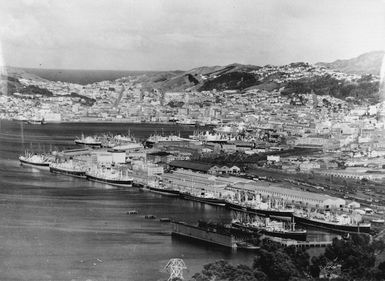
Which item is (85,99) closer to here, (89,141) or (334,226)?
(89,141)

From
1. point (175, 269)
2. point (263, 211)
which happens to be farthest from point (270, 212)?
point (175, 269)

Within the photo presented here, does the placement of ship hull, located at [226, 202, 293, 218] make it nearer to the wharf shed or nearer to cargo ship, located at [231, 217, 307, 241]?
the wharf shed

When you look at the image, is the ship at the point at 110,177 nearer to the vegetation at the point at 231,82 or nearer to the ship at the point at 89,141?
the ship at the point at 89,141

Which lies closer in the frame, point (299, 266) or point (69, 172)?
point (299, 266)

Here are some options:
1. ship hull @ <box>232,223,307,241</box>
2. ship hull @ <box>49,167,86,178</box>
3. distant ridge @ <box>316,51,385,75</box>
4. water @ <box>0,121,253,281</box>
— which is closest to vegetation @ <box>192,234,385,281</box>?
water @ <box>0,121,253,281</box>

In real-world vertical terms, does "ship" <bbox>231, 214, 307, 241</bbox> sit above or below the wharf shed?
below

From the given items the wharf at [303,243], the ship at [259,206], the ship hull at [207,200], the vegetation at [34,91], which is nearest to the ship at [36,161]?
the ship hull at [207,200]
